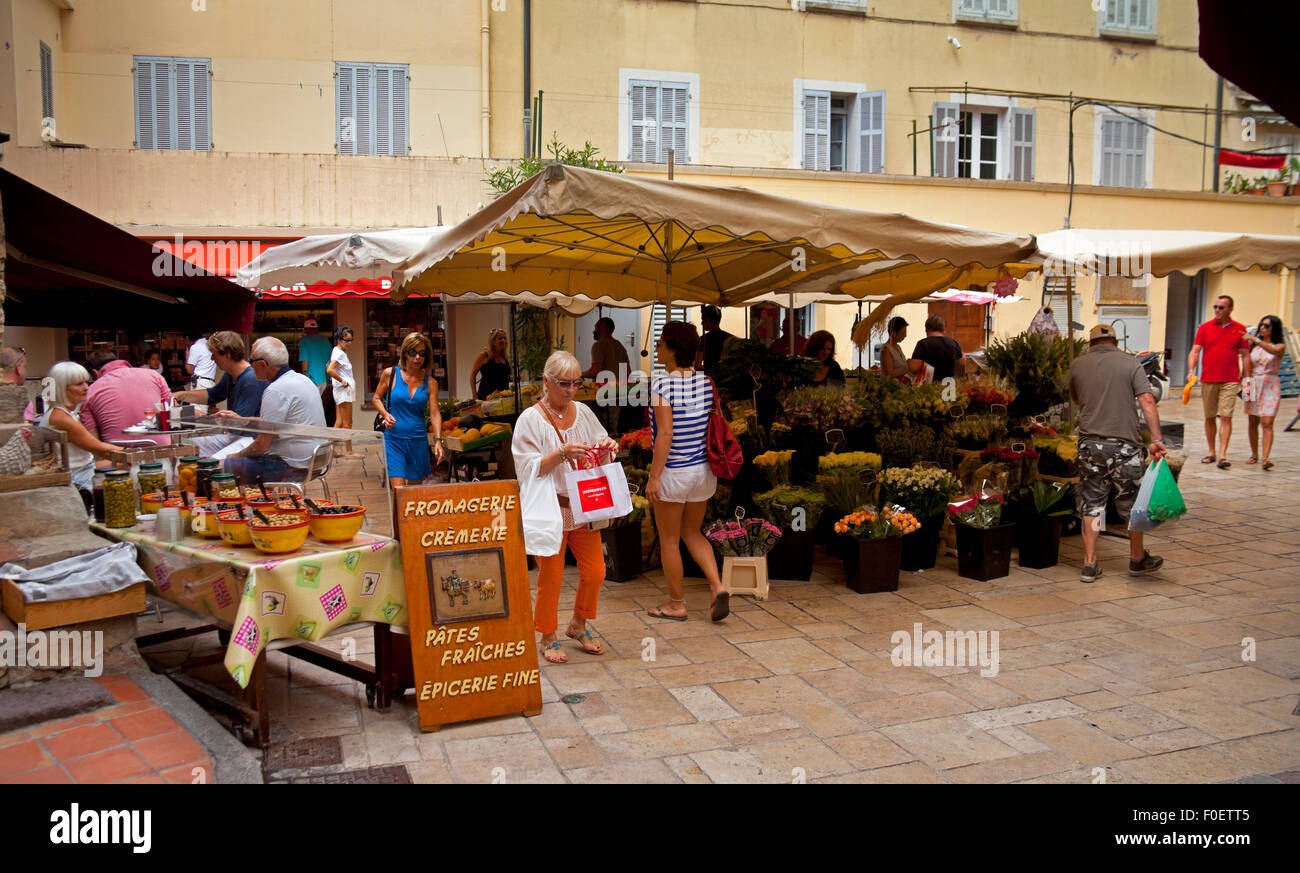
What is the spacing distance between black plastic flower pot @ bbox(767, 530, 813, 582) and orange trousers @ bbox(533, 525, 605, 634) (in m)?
1.92

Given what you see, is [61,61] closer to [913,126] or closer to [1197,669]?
[913,126]

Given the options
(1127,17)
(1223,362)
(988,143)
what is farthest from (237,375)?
(1127,17)

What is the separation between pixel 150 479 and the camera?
15.9 feet

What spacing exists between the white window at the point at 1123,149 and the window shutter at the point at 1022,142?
1.44 meters

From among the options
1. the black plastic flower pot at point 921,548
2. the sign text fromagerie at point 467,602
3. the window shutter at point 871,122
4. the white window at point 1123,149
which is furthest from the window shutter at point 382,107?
the white window at point 1123,149

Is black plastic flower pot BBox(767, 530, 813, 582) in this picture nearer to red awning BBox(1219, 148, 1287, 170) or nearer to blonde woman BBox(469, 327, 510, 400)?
blonde woman BBox(469, 327, 510, 400)

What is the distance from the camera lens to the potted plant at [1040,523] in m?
7.07

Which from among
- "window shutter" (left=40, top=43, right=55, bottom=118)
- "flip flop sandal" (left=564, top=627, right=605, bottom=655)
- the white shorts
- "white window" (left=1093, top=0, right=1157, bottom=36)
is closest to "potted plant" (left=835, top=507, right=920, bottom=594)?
the white shorts

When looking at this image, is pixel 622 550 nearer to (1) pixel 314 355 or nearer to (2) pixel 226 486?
(2) pixel 226 486

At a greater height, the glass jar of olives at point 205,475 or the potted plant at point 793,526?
the glass jar of olives at point 205,475

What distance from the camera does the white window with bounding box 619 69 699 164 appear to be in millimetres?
16578

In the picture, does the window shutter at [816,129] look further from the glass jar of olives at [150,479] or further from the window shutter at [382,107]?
the glass jar of olives at [150,479]
